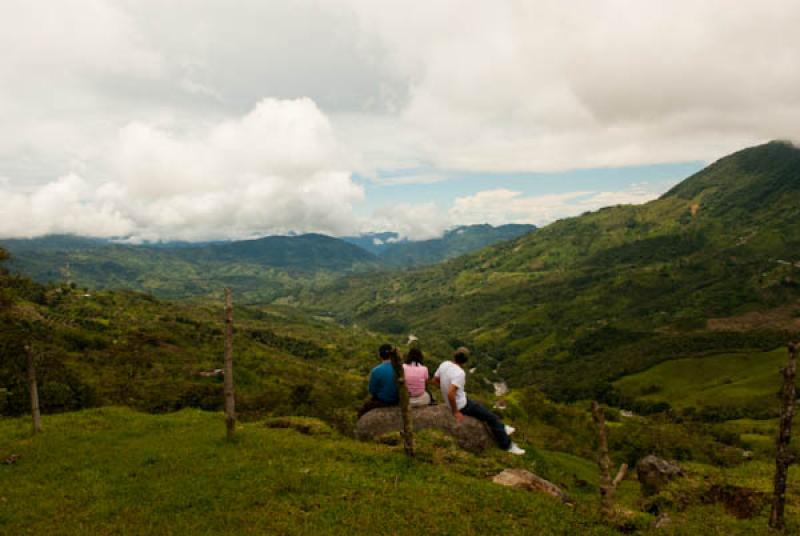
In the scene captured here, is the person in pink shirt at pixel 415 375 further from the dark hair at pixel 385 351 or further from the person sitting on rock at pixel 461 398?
the dark hair at pixel 385 351

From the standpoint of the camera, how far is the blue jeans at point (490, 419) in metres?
25.3

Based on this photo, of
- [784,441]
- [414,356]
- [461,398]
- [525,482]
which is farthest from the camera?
[414,356]

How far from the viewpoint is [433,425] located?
82.4 feet

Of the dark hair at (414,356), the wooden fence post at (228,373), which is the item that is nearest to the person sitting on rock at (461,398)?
the dark hair at (414,356)

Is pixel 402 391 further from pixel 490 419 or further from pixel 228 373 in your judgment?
pixel 228 373

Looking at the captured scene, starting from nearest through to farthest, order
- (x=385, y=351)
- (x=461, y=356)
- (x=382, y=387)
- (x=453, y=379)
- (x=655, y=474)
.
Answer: (x=461, y=356)
(x=385, y=351)
(x=453, y=379)
(x=382, y=387)
(x=655, y=474)

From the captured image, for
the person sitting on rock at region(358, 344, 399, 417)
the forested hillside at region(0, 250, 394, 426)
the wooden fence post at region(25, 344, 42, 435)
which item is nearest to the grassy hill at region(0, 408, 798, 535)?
the wooden fence post at region(25, 344, 42, 435)

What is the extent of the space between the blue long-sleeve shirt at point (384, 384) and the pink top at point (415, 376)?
3.25ft

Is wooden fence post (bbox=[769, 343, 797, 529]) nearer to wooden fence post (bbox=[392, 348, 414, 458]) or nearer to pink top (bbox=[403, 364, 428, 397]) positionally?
wooden fence post (bbox=[392, 348, 414, 458])

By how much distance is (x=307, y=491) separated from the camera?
1841 cm

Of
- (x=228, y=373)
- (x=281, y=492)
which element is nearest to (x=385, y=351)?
(x=281, y=492)

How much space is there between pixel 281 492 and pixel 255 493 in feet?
3.51

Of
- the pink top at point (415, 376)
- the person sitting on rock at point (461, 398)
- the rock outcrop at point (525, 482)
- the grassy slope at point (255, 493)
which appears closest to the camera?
the grassy slope at point (255, 493)

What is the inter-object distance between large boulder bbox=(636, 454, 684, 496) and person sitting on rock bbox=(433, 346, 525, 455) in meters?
12.3
